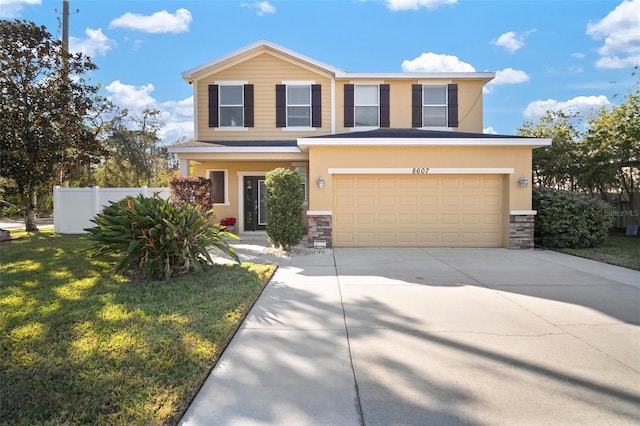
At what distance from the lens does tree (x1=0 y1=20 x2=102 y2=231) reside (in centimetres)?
1094

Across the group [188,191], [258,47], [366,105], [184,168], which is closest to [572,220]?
[366,105]

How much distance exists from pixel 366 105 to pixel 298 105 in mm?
2537

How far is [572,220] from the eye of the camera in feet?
33.5

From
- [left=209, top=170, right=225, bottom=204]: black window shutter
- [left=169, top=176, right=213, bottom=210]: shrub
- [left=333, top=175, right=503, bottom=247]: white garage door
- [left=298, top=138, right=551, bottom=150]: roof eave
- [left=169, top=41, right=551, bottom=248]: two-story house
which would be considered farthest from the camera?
[left=209, top=170, right=225, bottom=204]: black window shutter

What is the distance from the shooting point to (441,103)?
1377 cm

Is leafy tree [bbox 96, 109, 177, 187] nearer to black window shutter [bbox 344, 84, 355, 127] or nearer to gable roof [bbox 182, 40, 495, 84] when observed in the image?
gable roof [bbox 182, 40, 495, 84]

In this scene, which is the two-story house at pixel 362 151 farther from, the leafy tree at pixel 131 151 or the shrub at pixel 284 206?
the leafy tree at pixel 131 151

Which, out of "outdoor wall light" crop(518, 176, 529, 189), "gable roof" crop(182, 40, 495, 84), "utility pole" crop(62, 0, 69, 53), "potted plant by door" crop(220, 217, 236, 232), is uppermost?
"utility pole" crop(62, 0, 69, 53)

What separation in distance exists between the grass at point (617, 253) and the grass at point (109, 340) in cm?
784

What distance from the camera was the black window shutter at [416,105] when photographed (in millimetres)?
13586

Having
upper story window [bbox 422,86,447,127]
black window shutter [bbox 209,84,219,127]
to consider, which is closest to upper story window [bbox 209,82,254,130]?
black window shutter [bbox 209,84,219,127]

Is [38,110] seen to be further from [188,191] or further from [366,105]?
[366,105]

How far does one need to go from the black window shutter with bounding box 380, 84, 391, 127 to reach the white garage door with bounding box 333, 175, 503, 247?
3861 mm

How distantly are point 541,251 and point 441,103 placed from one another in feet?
21.6
